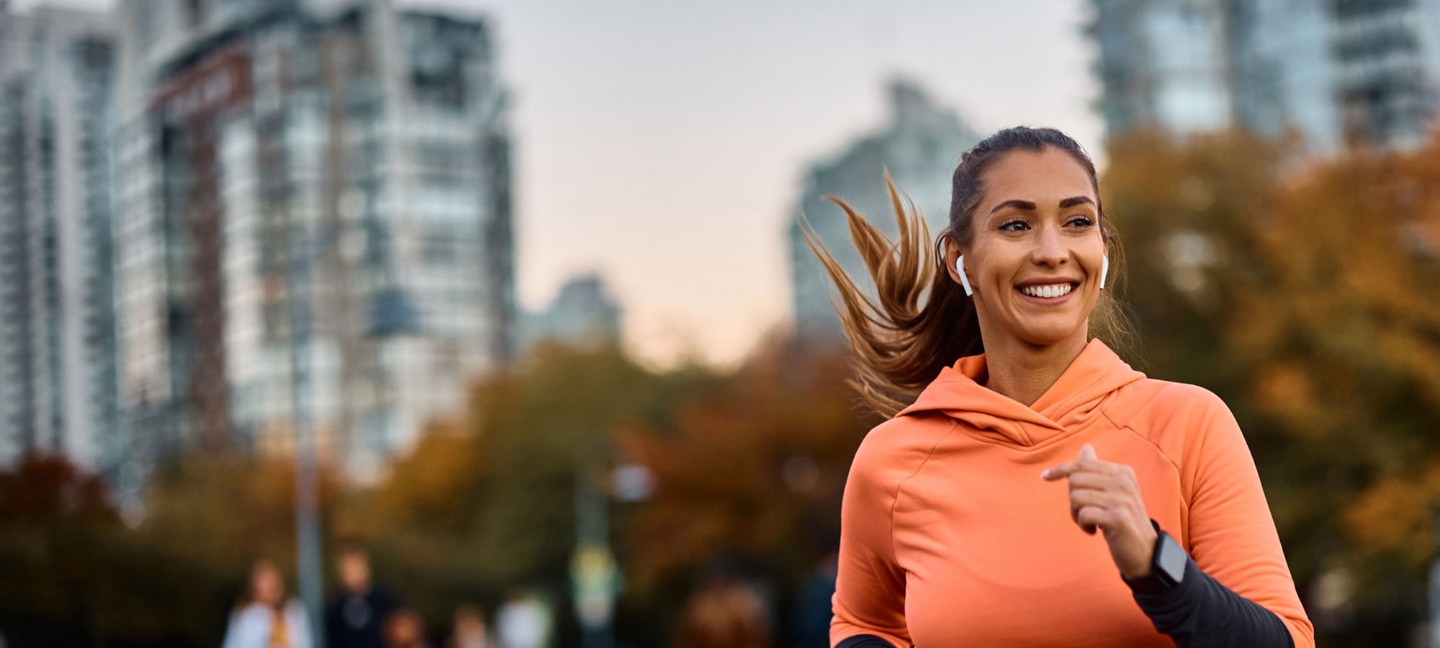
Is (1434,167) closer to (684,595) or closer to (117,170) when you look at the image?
(684,595)

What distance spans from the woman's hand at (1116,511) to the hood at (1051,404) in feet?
1.19

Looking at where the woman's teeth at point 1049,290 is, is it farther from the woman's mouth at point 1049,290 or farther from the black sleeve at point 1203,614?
the black sleeve at point 1203,614

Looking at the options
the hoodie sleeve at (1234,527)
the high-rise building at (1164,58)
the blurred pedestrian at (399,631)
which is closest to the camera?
the hoodie sleeve at (1234,527)

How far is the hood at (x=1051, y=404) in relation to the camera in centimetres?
266

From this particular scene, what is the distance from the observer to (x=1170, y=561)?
2266mm

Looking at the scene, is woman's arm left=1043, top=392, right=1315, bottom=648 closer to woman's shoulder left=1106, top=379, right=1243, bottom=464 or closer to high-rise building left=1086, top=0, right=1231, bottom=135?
woman's shoulder left=1106, top=379, right=1243, bottom=464

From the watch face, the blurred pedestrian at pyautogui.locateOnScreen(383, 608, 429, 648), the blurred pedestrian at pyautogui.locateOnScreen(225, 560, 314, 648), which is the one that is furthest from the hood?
the blurred pedestrian at pyautogui.locateOnScreen(225, 560, 314, 648)

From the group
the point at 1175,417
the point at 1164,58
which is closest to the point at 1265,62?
the point at 1164,58

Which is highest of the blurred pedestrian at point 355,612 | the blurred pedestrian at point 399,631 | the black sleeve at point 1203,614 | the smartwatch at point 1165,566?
the smartwatch at point 1165,566

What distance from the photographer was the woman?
2.34 meters

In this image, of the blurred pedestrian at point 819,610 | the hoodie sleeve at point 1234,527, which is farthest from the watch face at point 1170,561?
the blurred pedestrian at point 819,610

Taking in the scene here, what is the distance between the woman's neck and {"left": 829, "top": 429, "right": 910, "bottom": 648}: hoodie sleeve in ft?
0.69

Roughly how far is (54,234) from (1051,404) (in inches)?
3658

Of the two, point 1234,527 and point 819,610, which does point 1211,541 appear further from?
point 819,610
